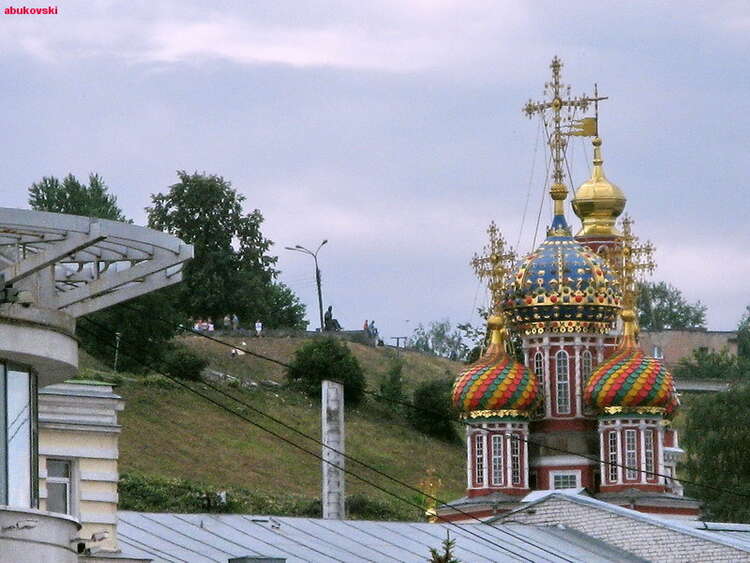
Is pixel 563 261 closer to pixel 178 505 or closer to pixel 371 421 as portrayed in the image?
pixel 178 505

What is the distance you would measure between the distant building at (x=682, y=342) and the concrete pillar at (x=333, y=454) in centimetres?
8002

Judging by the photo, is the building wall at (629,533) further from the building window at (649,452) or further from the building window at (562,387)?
the building window at (562,387)

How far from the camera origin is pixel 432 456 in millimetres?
105000

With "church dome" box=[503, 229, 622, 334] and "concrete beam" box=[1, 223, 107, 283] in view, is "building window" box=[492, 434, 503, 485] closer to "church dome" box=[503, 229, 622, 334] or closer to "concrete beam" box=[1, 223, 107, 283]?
"church dome" box=[503, 229, 622, 334]

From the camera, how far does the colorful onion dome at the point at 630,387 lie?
6812 centimetres

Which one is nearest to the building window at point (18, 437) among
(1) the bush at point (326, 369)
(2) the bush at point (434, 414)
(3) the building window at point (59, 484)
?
(3) the building window at point (59, 484)

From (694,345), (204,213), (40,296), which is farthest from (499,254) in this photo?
(694,345)

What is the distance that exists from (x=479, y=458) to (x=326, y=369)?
41705 millimetres

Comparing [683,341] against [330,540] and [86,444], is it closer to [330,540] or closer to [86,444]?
→ [330,540]

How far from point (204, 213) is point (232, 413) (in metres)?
20.4

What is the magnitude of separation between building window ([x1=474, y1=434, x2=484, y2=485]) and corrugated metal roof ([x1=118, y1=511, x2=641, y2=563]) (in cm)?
1627

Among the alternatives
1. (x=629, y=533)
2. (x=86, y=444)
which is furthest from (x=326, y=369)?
(x=86, y=444)

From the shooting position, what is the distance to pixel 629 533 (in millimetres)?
50656

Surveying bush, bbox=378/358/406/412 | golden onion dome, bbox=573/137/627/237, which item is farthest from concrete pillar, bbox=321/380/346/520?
bush, bbox=378/358/406/412
